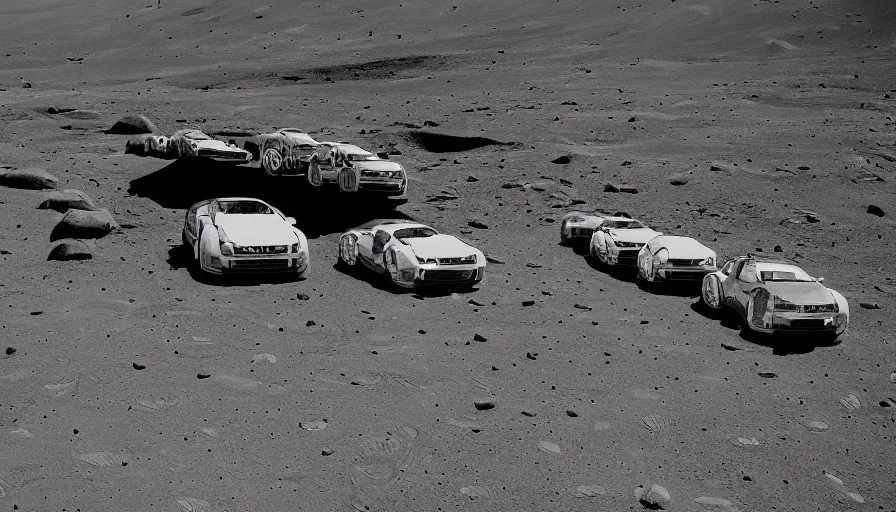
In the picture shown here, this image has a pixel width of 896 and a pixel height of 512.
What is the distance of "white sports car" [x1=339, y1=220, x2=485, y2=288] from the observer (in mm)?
19344

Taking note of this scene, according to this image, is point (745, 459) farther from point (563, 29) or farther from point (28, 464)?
point (563, 29)

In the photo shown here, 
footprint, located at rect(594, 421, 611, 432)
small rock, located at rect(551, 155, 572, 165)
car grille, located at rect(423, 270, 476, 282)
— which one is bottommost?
small rock, located at rect(551, 155, 572, 165)

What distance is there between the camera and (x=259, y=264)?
1906 cm

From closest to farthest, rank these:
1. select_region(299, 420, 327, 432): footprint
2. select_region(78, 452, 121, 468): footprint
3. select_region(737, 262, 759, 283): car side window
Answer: select_region(78, 452, 121, 468): footprint → select_region(299, 420, 327, 432): footprint → select_region(737, 262, 759, 283): car side window

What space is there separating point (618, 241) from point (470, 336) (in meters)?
6.46

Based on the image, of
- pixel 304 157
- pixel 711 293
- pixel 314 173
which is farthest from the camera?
pixel 304 157

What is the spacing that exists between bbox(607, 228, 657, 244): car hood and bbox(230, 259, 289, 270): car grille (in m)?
7.59

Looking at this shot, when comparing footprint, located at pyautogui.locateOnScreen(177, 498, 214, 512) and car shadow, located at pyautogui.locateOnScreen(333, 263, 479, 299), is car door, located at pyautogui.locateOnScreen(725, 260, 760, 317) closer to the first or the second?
car shadow, located at pyautogui.locateOnScreen(333, 263, 479, 299)

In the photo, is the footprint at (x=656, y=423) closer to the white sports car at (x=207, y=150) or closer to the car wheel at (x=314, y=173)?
the car wheel at (x=314, y=173)

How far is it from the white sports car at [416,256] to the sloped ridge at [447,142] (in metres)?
15.1

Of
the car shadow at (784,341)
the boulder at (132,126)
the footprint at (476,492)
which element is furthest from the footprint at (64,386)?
the boulder at (132,126)

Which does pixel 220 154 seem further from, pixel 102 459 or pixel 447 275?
pixel 102 459

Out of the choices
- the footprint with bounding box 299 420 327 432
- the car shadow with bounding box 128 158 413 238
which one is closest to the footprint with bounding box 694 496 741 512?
the footprint with bounding box 299 420 327 432

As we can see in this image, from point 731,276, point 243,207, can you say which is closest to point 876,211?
point 731,276
